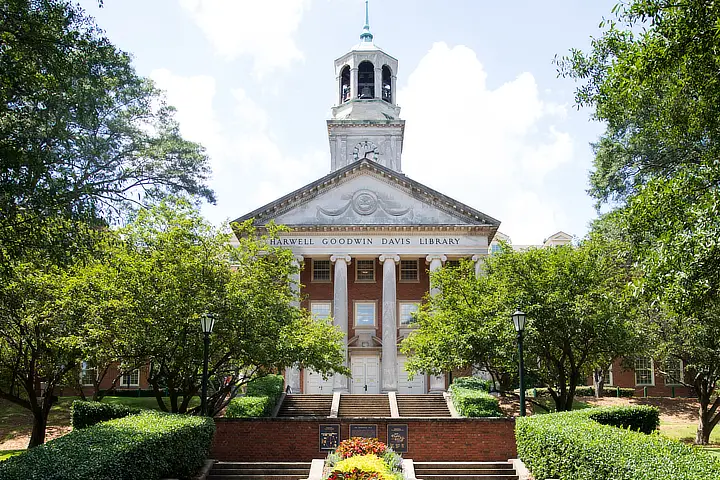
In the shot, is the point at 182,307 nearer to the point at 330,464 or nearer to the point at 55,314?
the point at 55,314

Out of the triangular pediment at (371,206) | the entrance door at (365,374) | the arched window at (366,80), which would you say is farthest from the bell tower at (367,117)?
the entrance door at (365,374)

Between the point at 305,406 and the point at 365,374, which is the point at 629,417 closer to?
the point at 305,406

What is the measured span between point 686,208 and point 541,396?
91.1ft

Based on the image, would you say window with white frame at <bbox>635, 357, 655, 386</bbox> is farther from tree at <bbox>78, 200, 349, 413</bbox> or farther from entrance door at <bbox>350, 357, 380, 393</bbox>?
tree at <bbox>78, 200, 349, 413</bbox>

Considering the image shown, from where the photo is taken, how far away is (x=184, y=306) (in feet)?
70.9

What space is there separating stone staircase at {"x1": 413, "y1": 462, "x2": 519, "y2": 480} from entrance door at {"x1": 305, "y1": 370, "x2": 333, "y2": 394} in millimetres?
19698

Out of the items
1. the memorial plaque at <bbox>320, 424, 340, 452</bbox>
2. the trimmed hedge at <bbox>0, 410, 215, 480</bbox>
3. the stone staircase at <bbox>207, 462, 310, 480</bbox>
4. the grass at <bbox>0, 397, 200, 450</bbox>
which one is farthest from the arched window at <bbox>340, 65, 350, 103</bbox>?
the trimmed hedge at <bbox>0, 410, 215, 480</bbox>

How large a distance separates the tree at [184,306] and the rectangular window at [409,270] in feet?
62.3

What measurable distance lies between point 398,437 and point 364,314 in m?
20.5

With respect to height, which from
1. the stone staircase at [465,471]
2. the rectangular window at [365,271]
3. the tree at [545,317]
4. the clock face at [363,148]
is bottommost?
the stone staircase at [465,471]

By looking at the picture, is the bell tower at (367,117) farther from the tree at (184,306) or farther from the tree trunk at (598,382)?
the tree at (184,306)

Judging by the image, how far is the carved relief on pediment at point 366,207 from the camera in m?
40.6

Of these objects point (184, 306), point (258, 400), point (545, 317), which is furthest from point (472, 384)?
point (184, 306)

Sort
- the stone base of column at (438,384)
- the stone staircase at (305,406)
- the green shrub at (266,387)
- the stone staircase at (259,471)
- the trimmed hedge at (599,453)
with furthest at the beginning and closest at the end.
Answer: the stone base of column at (438,384)
the stone staircase at (305,406)
the green shrub at (266,387)
the stone staircase at (259,471)
the trimmed hedge at (599,453)
